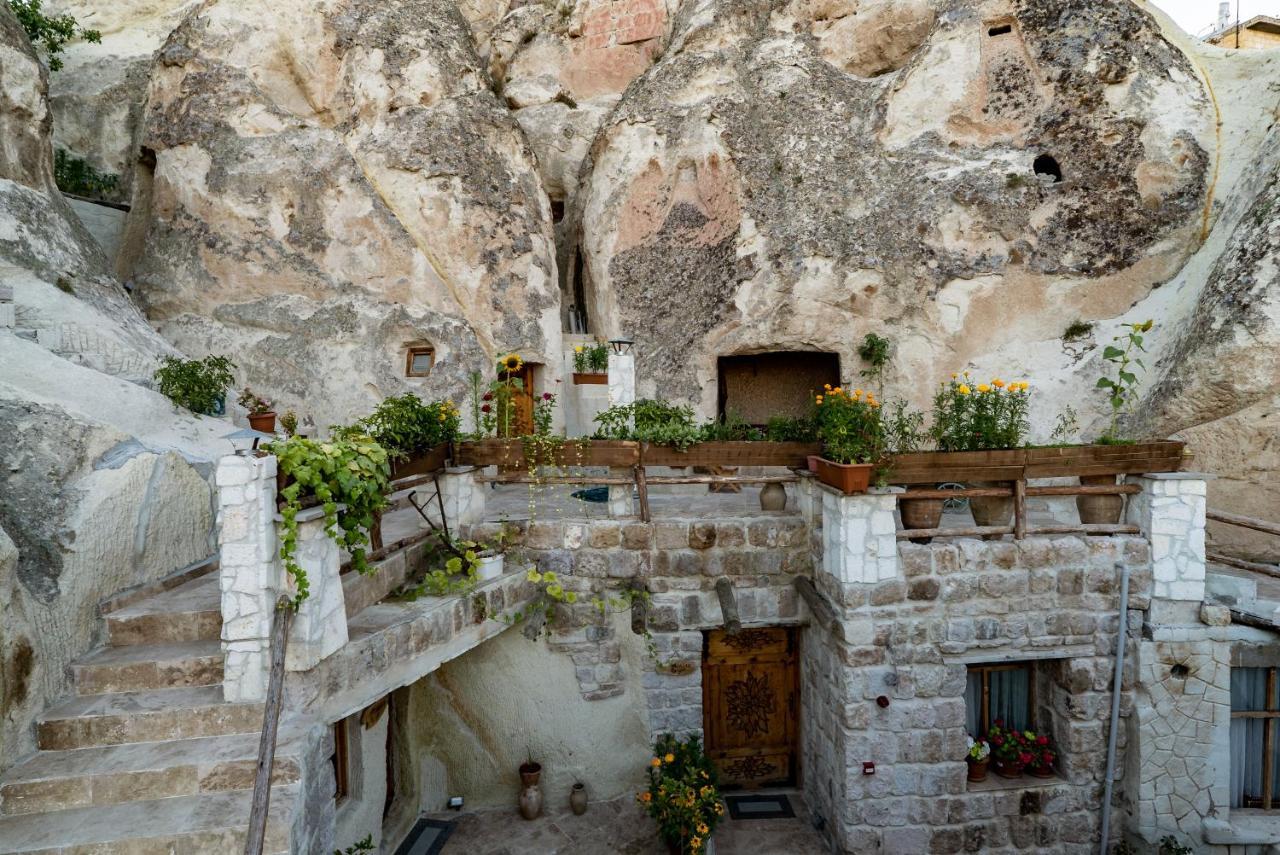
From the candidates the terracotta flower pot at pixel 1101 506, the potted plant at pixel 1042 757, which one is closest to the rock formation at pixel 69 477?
the potted plant at pixel 1042 757

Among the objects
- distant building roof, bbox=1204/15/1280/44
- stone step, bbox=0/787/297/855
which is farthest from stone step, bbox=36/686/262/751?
distant building roof, bbox=1204/15/1280/44

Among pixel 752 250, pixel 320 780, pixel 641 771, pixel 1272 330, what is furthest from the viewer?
pixel 752 250

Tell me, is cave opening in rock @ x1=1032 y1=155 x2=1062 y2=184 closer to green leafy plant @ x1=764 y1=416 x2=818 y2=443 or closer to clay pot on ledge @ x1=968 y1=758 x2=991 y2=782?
green leafy plant @ x1=764 y1=416 x2=818 y2=443

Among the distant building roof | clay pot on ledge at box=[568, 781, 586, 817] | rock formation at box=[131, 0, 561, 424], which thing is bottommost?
clay pot on ledge at box=[568, 781, 586, 817]

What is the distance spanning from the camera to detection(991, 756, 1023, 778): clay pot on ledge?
5.62 metres

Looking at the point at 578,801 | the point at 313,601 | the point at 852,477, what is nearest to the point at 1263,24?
the point at 852,477

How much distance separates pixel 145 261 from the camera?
11430 millimetres

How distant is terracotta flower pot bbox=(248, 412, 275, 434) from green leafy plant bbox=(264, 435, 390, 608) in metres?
4.87

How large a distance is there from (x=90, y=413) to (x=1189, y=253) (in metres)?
13.3

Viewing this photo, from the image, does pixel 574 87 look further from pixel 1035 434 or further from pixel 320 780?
pixel 320 780

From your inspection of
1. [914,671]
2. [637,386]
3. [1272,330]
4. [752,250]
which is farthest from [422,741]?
[1272,330]

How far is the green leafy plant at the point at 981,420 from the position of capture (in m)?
5.35

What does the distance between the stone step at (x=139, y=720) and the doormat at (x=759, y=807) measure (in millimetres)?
4681

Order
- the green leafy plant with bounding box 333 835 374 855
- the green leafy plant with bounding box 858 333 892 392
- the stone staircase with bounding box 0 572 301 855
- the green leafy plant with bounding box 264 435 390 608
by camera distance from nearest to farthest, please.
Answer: the stone staircase with bounding box 0 572 301 855
the green leafy plant with bounding box 264 435 390 608
the green leafy plant with bounding box 333 835 374 855
the green leafy plant with bounding box 858 333 892 392
